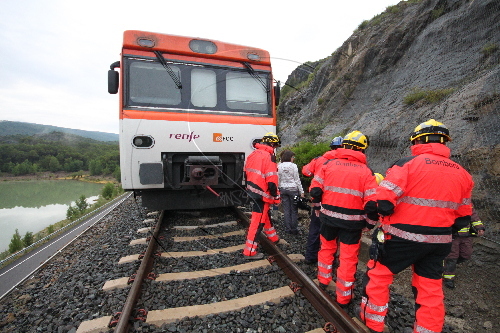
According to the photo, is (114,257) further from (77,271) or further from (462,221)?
→ (462,221)

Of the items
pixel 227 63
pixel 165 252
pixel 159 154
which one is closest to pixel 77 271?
pixel 165 252

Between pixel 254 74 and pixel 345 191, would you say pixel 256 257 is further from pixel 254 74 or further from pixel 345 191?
pixel 254 74

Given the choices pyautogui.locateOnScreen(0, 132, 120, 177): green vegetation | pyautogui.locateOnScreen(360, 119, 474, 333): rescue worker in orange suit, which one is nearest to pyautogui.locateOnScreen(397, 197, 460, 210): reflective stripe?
pyautogui.locateOnScreen(360, 119, 474, 333): rescue worker in orange suit

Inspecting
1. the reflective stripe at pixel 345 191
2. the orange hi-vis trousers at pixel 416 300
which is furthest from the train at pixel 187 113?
the orange hi-vis trousers at pixel 416 300

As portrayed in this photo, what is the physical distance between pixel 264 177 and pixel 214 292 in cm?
172

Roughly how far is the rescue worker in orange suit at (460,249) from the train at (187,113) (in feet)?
10.7

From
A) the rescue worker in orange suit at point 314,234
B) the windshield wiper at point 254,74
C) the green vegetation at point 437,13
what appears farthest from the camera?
the green vegetation at point 437,13

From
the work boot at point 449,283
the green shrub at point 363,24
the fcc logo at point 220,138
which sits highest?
the green shrub at point 363,24

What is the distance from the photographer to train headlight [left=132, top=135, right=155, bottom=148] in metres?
4.21

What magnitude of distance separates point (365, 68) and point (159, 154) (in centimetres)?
1387

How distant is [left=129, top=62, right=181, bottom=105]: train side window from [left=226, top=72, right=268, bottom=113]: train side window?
0.95m

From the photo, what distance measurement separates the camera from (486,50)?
6680mm

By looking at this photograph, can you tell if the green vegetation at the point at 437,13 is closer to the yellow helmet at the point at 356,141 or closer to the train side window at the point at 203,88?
the train side window at the point at 203,88

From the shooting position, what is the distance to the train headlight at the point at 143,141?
421cm
